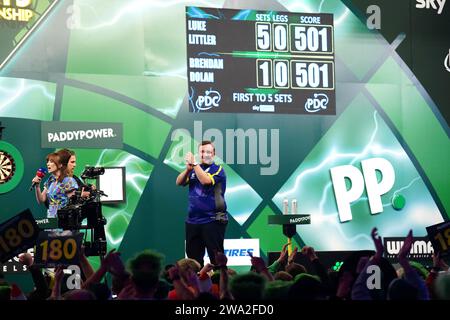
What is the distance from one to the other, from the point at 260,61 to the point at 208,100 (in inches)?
25.4

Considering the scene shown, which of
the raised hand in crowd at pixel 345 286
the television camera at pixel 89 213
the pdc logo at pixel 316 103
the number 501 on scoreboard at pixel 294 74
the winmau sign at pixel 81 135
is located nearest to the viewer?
the raised hand in crowd at pixel 345 286

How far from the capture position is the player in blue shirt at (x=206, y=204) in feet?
26.1

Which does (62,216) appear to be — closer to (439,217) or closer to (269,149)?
(269,149)

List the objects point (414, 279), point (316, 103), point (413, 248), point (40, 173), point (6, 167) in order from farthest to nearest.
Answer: point (413, 248) → point (316, 103) → point (6, 167) → point (40, 173) → point (414, 279)

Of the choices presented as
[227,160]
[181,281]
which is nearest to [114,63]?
[227,160]

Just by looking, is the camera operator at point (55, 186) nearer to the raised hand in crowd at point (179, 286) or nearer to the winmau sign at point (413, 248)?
the winmau sign at point (413, 248)

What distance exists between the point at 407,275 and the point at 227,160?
516 centimetres

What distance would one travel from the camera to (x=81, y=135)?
806 cm

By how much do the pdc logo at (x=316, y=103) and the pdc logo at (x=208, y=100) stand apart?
2.89 feet

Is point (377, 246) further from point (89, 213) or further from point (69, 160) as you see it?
point (69, 160)

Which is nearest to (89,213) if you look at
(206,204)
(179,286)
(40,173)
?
(40,173)

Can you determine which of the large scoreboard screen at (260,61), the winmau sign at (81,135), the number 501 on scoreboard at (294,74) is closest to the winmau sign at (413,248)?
the large scoreboard screen at (260,61)

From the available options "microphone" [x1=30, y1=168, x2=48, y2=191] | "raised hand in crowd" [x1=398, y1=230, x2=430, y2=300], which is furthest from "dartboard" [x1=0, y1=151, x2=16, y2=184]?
"raised hand in crowd" [x1=398, y1=230, x2=430, y2=300]

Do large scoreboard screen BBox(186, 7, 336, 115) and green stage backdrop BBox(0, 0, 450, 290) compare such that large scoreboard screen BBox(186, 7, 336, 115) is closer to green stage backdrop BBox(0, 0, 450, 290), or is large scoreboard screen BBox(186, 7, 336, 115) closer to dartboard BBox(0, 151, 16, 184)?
green stage backdrop BBox(0, 0, 450, 290)
